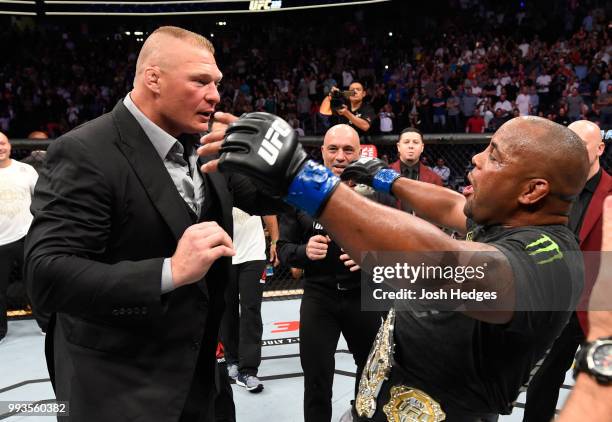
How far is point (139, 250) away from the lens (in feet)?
4.90

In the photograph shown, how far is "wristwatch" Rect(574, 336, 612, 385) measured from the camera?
0.92m

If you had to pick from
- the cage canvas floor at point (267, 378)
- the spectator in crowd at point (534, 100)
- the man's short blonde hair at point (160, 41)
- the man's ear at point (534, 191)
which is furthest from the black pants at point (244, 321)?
the spectator in crowd at point (534, 100)

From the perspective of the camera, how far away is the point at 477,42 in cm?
1428

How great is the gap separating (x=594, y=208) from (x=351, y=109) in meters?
2.91

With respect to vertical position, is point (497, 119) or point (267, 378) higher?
point (497, 119)

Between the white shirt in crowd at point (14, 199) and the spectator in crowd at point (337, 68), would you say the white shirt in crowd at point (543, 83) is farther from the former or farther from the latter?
the white shirt in crowd at point (14, 199)

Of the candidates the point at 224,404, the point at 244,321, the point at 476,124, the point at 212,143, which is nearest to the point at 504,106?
the point at 476,124

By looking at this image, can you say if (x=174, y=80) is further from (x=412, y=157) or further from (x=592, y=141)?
(x=412, y=157)

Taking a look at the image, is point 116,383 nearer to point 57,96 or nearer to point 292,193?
point 292,193

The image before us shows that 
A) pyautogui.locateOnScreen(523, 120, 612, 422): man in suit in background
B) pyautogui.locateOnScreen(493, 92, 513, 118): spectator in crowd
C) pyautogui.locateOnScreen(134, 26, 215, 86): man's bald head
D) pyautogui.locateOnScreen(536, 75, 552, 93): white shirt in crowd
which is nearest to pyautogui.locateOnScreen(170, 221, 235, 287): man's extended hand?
pyautogui.locateOnScreen(134, 26, 215, 86): man's bald head

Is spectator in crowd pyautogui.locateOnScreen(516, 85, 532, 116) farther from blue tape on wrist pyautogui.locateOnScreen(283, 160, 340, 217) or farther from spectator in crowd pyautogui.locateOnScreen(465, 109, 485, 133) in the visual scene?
blue tape on wrist pyautogui.locateOnScreen(283, 160, 340, 217)

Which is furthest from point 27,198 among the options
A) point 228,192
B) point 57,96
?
point 57,96

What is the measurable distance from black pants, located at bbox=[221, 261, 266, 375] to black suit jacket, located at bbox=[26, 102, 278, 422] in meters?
2.05

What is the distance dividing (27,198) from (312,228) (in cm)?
296
